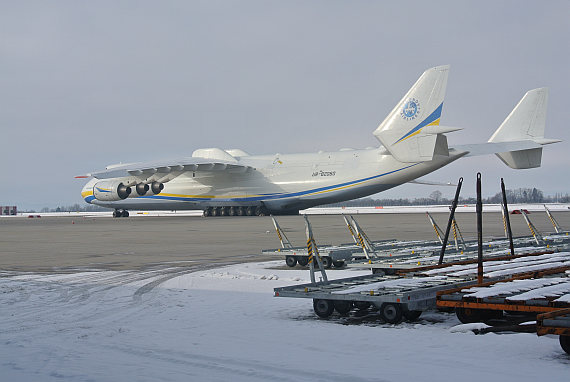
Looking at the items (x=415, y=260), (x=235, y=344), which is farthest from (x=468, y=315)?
(x=415, y=260)

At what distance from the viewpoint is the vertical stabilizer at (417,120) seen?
33.2m

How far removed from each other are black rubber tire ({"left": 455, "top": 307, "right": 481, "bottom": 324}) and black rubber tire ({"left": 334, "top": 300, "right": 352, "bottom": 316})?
4.40 feet

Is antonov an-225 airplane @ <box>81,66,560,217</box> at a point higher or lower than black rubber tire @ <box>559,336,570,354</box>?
higher

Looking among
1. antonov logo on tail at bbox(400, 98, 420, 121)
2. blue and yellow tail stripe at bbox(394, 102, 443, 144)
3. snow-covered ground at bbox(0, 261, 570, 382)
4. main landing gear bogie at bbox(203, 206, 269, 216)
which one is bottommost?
snow-covered ground at bbox(0, 261, 570, 382)

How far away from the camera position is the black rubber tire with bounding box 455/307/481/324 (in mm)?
7250

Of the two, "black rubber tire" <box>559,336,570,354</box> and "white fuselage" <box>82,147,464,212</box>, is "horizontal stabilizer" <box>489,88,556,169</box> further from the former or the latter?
"black rubber tire" <box>559,336,570,354</box>

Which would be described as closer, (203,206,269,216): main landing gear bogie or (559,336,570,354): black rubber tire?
(559,336,570,354): black rubber tire

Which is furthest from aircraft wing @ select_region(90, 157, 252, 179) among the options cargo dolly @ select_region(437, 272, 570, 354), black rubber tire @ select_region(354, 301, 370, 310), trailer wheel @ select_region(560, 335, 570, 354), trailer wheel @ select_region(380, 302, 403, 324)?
trailer wheel @ select_region(560, 335, 570, 354)

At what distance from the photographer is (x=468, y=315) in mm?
7258

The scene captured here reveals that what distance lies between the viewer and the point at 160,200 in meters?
52.8

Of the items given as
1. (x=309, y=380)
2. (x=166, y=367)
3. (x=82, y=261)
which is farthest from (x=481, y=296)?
(x=82, y=261)

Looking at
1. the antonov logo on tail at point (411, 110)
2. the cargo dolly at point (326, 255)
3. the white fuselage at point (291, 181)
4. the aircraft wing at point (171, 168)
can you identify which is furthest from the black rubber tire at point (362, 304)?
the aircraft wing at point (171, 168)

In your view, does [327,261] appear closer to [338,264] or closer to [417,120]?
[338,264]

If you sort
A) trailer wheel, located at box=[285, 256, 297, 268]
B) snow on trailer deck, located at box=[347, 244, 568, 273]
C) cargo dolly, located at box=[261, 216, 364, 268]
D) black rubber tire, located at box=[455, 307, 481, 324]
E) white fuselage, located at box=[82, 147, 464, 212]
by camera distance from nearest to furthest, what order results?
black rubber tire, located at box=[455, 307, 481, 324], snow on trailer deck, located at box=[347, 244, 568, 273], cargo dolly, located at box=[261, 216, 364, 268], trailer wheel, located at box=[285, 256, 297, 268], white fuselage, located at box=[82, 147, 464, 212]
